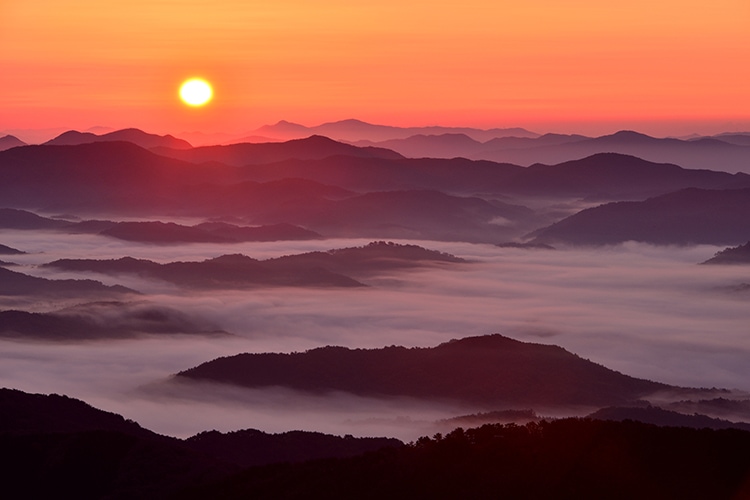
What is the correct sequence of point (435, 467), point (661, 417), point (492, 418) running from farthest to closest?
1. point (492, 418)
2. point (661, 417)
3. point (435, 467)

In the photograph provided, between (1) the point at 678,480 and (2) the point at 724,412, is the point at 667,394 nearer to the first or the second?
(2) the point at 724,412

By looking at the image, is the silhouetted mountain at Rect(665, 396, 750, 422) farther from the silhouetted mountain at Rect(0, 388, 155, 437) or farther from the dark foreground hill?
the silhouetted mountain at Rect(0, 388, 155, 437)

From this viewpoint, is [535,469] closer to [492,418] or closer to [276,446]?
[276,446]

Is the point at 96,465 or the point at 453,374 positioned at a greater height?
the point at 453,374

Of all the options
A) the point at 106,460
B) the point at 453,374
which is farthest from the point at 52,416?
the point at 453,374

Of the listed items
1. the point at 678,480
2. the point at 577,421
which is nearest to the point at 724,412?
the point at 577,421

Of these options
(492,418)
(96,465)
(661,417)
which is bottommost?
(96,465)
